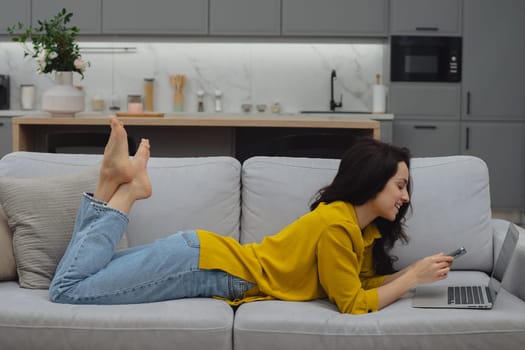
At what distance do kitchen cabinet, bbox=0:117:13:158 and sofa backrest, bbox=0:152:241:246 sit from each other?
11.1 feet

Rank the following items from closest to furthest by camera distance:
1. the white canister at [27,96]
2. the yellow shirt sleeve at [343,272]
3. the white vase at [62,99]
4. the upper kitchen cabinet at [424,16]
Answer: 1. the yellow shirt sleeve at [343,272]
2. the white vase at [62,99]
3. the upper kitchen cabinet at [424,16]
4. the white canister at [27,96]

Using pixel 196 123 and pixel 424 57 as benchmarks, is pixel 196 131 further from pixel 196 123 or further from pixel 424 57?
pixel 424 57

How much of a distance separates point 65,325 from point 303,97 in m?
4.81

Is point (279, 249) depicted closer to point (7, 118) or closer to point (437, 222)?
point (437, 222)

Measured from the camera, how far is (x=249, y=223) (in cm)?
298

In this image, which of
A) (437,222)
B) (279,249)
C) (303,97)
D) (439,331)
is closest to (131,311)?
(279,249)

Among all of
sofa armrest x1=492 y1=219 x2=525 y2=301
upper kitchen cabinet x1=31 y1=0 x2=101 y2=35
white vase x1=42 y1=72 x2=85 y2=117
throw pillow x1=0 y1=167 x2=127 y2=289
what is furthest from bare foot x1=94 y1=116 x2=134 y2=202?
upper kitchen cabinet x1=31 y1=0 x2=101 y2=35

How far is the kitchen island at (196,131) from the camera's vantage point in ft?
15.0

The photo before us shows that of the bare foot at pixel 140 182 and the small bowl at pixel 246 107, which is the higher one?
the small bowl at pixel 246 107

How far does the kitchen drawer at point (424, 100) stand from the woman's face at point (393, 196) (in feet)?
13.2

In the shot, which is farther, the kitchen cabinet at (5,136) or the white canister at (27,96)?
the white canister at (27,96)

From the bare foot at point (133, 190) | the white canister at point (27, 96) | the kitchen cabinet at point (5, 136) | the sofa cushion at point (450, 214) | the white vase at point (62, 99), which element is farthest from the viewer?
the white canister at point (27, 96)

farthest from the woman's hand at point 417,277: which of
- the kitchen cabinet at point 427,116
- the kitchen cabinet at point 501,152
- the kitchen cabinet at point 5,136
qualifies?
the kitchen cabinet at point 5,136

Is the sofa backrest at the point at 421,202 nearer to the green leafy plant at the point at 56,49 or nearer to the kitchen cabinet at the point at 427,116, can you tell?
the green leafy plant at the point at 56,49
